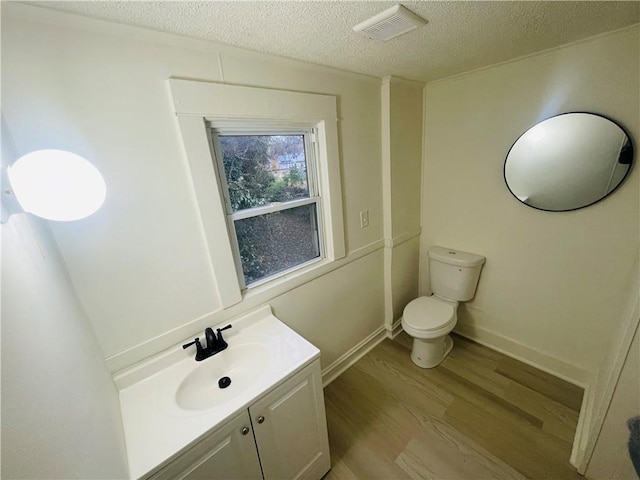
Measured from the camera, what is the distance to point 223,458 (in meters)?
0.91

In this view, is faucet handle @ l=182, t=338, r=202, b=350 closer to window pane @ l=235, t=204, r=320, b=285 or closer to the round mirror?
window pane @ l=235, t=204, r=320, b=285

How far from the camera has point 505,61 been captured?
4.99 feet

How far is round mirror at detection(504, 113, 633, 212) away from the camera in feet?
4.31

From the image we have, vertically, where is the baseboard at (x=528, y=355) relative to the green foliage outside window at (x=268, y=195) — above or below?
below

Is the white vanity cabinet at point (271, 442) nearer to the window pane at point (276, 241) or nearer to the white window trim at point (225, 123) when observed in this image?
the white window trim at point (225, 123)

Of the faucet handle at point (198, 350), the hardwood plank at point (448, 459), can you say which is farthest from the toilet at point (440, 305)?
the faucet handle at point (198, 350)

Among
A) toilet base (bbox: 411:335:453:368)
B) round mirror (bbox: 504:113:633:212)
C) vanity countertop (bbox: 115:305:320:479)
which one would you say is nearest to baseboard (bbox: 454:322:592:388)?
toilet base (bbox: 411:335:453:368)

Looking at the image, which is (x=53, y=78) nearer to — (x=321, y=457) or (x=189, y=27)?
(x=189, y=27)

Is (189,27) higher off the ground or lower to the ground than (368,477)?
higher

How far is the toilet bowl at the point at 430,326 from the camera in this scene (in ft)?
5.81

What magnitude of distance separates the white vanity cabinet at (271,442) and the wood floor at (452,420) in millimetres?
298

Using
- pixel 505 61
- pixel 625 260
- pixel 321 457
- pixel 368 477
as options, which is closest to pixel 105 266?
pixel 321 457

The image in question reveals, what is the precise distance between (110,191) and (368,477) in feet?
5.89

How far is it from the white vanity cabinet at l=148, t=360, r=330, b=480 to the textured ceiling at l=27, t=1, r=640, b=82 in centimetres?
137
